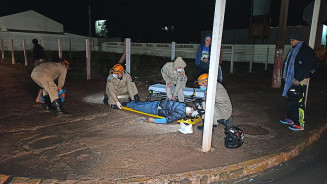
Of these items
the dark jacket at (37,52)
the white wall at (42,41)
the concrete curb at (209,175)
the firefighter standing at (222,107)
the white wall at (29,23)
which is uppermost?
the white wall at (29,23)

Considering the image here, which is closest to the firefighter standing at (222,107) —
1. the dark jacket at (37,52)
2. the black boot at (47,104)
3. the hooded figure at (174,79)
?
the hooded figure at (174,79)

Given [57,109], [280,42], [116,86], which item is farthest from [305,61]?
[57,109]

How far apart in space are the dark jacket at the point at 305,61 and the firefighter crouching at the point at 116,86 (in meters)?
3.91

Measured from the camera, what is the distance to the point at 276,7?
29906 mm

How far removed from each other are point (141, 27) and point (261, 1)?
94.0ft

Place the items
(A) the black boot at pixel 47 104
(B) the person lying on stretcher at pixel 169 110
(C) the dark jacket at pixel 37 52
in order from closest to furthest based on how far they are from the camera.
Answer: (B) the person lying on stretcher at pixel 169 110, (A) the black boot at pixel 47 104, (C) the dark jacket at pixel 37 52

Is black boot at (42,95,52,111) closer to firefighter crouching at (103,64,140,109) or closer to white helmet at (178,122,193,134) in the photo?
firefighter crouching at (103,64,140,109)

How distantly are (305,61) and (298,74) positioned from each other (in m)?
0.27

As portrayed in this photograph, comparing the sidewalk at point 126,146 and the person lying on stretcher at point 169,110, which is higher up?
the person lying on stretcher at point 169,110

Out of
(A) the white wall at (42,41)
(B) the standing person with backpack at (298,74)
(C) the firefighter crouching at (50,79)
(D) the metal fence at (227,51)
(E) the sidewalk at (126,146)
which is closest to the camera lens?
(E) the sidewalk at (126,146)

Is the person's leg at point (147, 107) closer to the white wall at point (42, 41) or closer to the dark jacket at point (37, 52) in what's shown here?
the dark jacket at point (37, 52)

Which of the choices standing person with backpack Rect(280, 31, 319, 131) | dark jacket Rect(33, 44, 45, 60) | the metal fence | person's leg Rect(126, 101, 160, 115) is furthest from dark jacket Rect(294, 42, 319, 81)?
dark jacket Rect(33, 44, 45, 60)

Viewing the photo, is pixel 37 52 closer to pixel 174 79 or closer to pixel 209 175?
pixel 174 79

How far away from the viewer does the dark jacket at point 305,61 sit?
479cm
